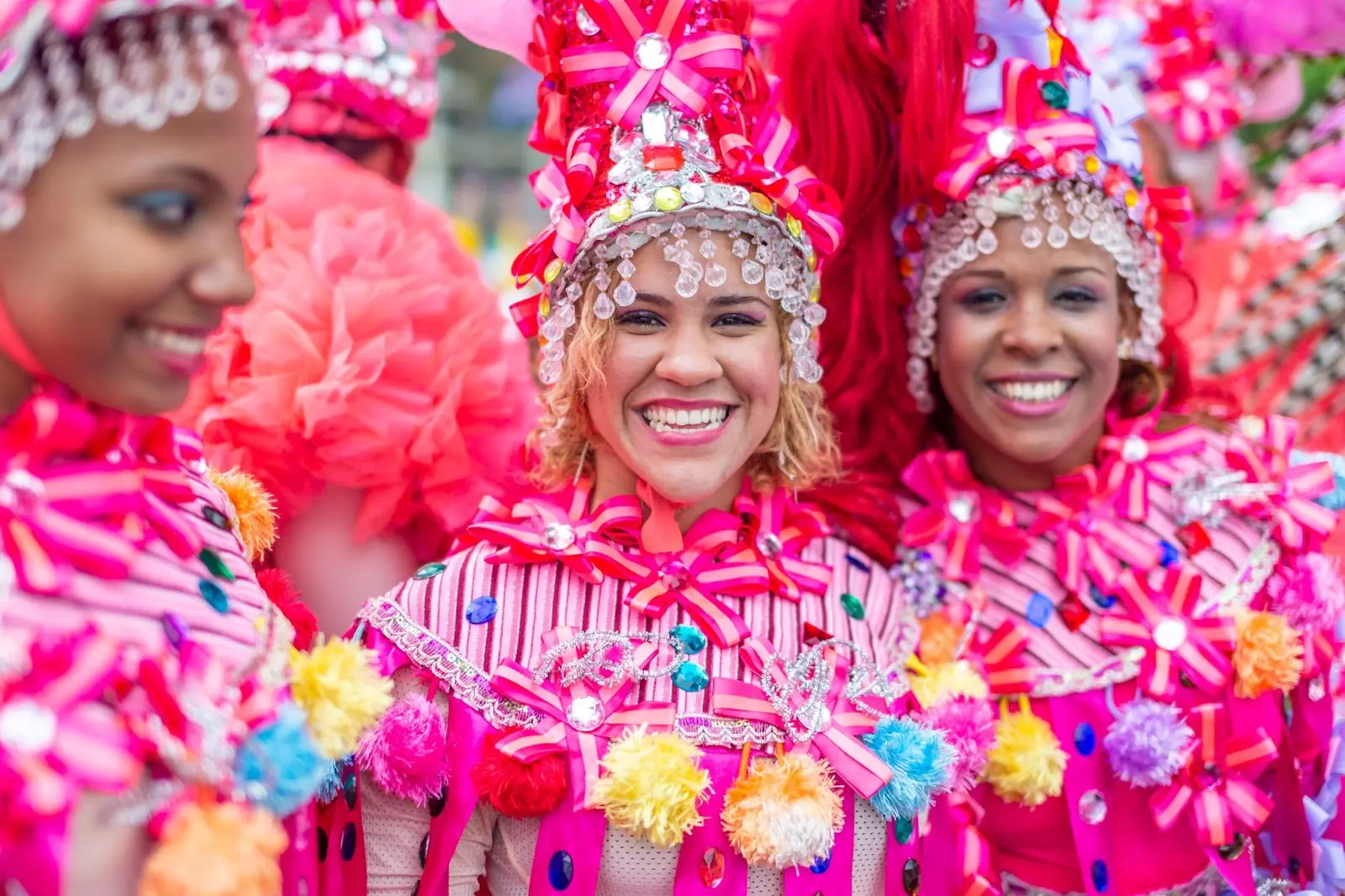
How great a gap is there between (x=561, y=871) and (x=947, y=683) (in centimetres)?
74

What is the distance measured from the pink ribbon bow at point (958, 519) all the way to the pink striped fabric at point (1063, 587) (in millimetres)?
28

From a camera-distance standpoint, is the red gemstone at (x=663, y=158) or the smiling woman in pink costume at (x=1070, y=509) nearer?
the red gemstone at (x=663, y=158)

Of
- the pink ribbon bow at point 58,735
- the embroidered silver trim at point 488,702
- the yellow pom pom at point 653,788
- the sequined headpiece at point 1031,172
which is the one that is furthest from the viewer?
the sequined headpiece at point 1031,172

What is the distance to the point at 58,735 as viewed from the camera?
1.20 metres

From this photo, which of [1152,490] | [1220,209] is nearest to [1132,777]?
[1152,490]

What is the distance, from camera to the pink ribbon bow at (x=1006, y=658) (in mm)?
2262

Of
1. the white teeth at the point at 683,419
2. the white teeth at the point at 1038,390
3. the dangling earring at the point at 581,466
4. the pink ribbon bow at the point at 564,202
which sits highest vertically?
the pink ribbon bow at the point at 564,202

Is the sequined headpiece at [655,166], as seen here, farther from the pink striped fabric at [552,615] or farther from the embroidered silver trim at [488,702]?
the embroidered silver trim at [488,702]

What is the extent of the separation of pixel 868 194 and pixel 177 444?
1447 mm

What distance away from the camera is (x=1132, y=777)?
2186 mm

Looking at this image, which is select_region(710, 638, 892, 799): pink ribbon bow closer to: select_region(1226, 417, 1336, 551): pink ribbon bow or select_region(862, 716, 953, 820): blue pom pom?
select_region(862, 716, 953, 820): blue pom pom

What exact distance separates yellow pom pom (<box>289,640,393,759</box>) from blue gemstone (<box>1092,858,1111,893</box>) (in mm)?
1300

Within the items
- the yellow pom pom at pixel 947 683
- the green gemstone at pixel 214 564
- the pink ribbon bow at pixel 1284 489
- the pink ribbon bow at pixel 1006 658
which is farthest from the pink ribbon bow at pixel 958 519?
the green gemstone at pixel 214 564

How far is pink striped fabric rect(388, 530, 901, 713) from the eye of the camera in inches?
77.0
